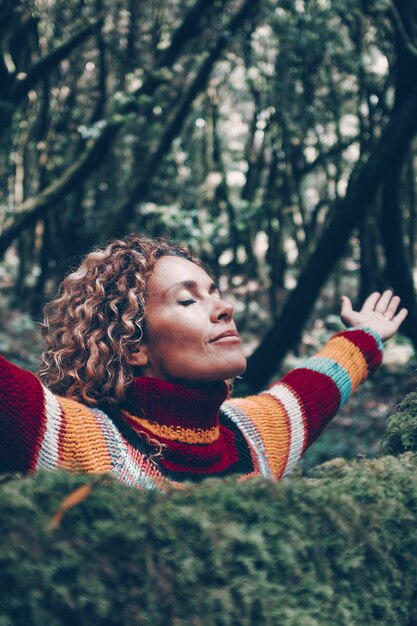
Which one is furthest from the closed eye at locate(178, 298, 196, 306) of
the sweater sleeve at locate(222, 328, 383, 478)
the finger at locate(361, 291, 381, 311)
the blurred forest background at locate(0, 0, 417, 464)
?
the blurred forest background at locate(0, 0, 417, 464)

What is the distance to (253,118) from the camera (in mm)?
12094

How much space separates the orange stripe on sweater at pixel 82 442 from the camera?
1688 mm

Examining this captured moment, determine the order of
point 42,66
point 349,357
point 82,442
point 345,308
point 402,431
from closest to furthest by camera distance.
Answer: point 82,442 < point 402,431 < point 349,357 < point 345,308 < point 42,66

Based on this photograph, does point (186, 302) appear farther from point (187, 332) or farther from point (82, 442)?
point (82, 442)

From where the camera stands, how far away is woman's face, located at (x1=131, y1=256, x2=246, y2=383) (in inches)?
80.4

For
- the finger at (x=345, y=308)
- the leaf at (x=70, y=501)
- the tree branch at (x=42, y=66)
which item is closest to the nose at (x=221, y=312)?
the finger at (x=345, y=308)

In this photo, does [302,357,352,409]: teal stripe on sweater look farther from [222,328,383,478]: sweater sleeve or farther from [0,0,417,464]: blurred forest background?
[0,0,417,464]: blurred forest background

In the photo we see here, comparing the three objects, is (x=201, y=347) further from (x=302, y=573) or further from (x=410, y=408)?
(x=302, y=573)

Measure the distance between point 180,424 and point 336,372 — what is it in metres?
0.70

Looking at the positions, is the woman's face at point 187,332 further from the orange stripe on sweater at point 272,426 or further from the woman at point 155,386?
the orange stripe on sweater at point 272,426

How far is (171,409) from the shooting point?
199 cm

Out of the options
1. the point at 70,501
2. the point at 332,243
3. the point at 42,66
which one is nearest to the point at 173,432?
the point at 70,501

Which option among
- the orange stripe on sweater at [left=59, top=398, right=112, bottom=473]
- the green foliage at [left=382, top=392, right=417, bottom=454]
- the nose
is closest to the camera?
the orange stripe on sweater at [left=59, top=398, right=112, bottom=473]

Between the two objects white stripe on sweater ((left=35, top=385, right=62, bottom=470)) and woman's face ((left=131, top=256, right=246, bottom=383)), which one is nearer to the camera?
white stripe on sweater ((left=35, top=385, right=62, bottom=470))
